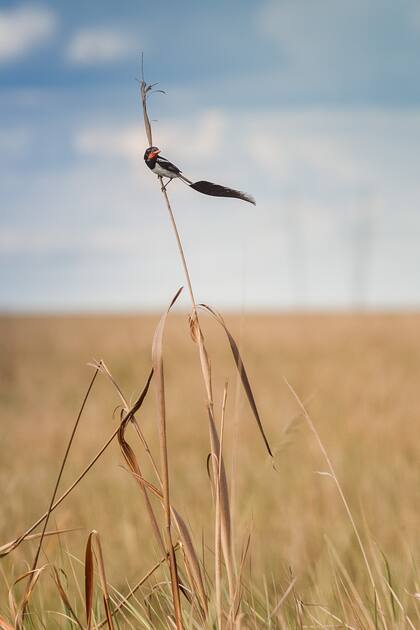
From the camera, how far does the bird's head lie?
3.83 ft

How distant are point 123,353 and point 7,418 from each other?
550 cm

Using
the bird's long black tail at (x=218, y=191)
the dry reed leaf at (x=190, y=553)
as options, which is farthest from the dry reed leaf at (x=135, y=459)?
the bird's long black tail at (x=218, y=191)

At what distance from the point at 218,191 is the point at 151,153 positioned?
0.15m

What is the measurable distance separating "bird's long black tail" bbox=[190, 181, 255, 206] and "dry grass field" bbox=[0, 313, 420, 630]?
210 millimetres

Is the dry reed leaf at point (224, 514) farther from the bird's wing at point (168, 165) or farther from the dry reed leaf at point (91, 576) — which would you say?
the bird's wing at point (168, 165)

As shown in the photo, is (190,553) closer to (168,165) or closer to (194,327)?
(194,327)

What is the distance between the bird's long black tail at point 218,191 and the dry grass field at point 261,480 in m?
0.21

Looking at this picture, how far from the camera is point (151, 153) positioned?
1168 millimetres

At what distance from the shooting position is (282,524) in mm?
4793

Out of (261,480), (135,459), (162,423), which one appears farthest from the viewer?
(261,480)

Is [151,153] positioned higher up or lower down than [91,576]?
higher up

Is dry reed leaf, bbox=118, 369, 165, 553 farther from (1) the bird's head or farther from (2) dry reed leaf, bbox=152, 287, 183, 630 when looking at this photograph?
(1) the bird's head

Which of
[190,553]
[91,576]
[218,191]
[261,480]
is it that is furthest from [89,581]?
[261,480]

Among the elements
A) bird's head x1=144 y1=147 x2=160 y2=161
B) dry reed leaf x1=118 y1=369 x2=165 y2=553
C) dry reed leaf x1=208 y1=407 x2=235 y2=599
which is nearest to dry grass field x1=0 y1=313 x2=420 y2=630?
dry reed leaf x1=208 y1=407 x2=235 y2=599
